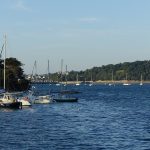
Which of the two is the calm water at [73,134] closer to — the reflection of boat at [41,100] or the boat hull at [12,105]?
the boat hull at [12,105]

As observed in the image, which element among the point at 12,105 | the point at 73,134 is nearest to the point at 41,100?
the point at 12,105

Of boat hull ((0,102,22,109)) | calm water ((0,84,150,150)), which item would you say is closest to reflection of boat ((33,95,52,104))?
boat hull ((0,102,22,109))

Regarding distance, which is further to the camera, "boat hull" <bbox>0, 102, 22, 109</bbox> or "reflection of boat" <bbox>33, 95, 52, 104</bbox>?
"reflection of boat" <bbox>33, 95, 52, 104</bbox>

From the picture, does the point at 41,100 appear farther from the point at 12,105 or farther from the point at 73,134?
the point at 73,134

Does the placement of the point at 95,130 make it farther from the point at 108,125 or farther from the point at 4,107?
the point at 4,107

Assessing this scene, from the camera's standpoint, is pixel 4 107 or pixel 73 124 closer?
pixel 73 124

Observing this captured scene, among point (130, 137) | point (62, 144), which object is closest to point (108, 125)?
point (130, 137)

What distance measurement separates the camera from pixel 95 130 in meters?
70.4

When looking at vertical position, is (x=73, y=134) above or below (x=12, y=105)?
below

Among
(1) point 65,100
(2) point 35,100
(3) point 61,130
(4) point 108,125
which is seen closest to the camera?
(3) point 61,130

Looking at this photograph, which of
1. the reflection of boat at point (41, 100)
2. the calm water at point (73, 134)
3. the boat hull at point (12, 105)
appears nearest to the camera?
the calm water at point (73, 134)

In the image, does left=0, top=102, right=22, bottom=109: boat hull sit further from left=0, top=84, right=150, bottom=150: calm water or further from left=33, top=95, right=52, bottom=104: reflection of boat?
left=33, top=95, right=52, bottom=104: reflection of boat

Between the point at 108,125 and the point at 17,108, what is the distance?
35.2 meters

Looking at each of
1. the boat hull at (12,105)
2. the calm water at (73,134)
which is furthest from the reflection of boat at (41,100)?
the calm water at (73,134)
